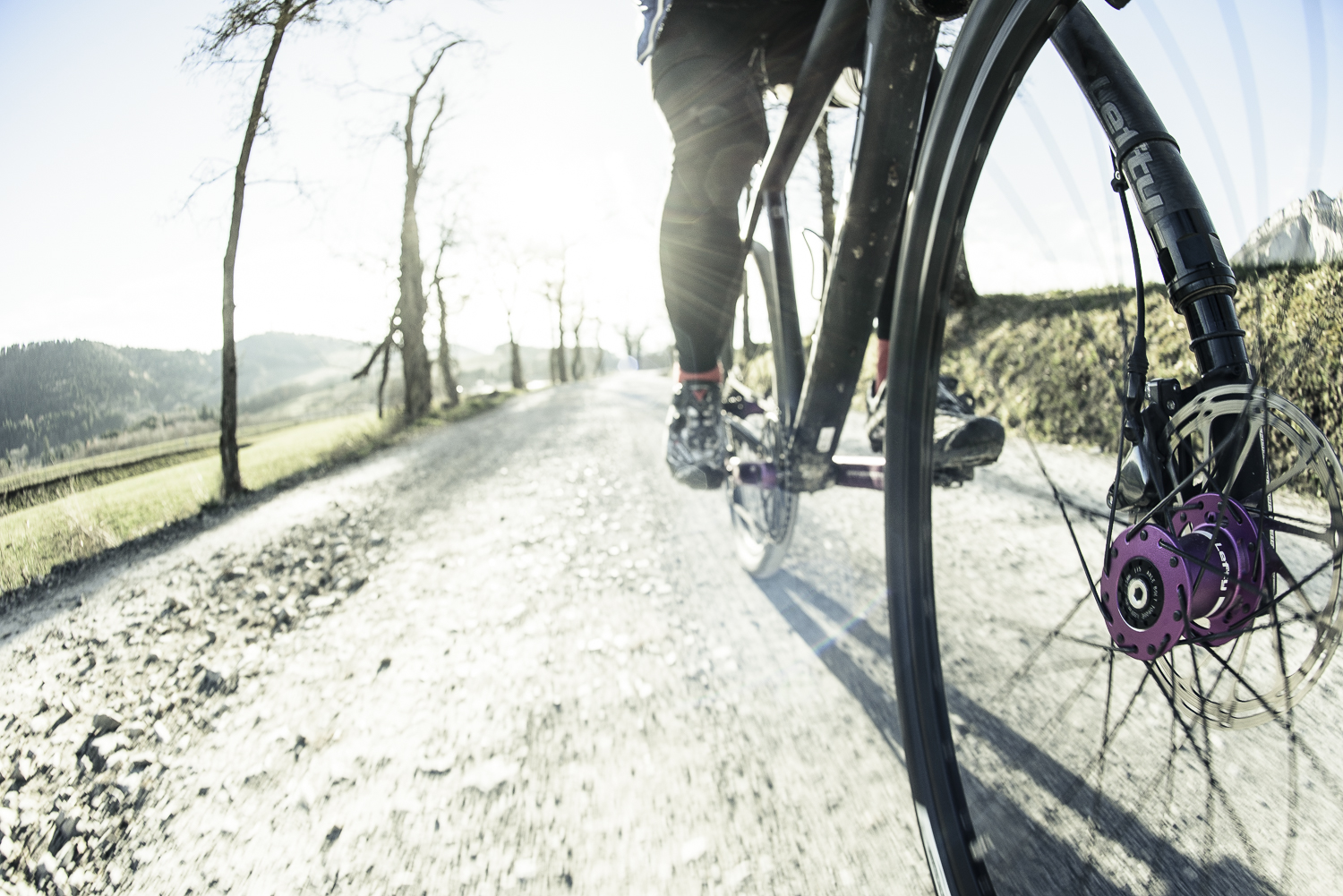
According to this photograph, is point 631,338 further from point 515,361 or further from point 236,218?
point 236,218

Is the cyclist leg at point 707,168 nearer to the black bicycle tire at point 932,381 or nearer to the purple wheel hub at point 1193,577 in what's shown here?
the black bicycle tire at point 932,381

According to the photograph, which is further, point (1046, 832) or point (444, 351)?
point (444, 351)

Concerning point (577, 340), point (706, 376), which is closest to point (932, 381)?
point (706, 376)

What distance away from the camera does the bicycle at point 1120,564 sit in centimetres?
57

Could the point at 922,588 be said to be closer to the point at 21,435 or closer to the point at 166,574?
the point at 21,435

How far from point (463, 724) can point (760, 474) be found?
1.04 metres

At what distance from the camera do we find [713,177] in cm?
159

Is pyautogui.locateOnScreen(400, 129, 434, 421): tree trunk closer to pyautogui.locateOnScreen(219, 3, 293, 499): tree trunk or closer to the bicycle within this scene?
pyautogui.locateOnScreen(219, 3, 293, 499): tree trunk

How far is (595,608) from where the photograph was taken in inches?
71.6

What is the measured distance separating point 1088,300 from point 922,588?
1.74 ft

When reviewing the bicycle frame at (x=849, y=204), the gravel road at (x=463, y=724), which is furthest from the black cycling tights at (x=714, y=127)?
the gravel road at (x=463, y=724)

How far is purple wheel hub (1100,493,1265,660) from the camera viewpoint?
0.55 meters

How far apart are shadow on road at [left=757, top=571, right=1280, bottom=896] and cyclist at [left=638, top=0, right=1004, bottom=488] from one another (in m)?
0.55

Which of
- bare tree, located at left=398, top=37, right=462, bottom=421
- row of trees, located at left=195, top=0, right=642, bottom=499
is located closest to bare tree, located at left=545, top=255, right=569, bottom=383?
row of trees, located at left=195, top=0, right=642, bottom=499
